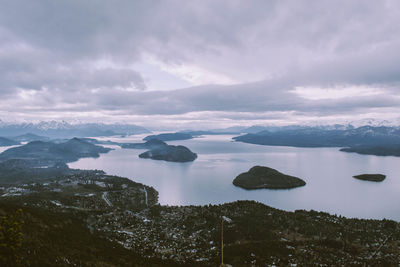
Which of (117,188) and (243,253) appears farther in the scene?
(117,188)

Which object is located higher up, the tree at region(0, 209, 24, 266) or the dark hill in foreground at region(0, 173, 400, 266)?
the tree at region(0, 209, 24, 266)

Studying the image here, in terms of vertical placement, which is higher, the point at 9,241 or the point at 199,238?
the point at 9,241

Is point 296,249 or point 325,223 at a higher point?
point 296,249

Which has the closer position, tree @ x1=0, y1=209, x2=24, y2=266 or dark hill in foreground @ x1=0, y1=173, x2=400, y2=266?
tree @ x1=0, y1=209, x2=24, y2=266

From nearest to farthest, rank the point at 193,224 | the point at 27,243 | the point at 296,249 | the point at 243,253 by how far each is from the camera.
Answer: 1. the point at 27,243
2. the point at 243,253
3. the point at 296,249
4. the point at 193,224

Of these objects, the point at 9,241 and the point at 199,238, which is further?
the point at 199,238

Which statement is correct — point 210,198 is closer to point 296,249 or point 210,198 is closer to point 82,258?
point 296,249

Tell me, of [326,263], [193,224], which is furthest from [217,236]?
[326,263]

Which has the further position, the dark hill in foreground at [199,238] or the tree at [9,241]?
the dark hill in foreground at [199,238]

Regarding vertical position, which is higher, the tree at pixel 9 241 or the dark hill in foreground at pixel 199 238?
the tree at pixel 9 241

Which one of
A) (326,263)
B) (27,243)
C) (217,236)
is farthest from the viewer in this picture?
(217,236)

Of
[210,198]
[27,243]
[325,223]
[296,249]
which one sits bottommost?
[210,198]
